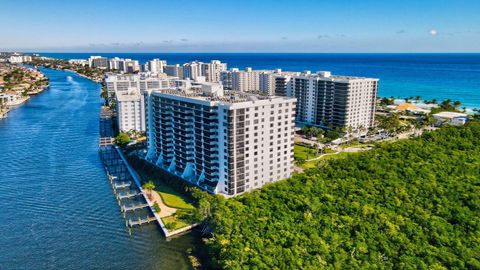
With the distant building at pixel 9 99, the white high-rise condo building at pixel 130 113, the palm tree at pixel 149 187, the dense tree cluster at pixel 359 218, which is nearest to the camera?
the dense tree cluster at pixel 359 218

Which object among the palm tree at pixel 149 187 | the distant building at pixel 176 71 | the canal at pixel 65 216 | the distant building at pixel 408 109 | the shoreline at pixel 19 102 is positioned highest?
the distant building at pixel 176 71

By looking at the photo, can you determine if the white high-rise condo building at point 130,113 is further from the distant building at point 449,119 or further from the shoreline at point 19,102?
the distant building at point 449,119

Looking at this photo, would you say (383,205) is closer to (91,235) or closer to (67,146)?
(91,235)

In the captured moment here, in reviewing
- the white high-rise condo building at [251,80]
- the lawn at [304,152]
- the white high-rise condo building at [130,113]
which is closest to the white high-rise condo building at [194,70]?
the white high-rise condo building at [251,80]

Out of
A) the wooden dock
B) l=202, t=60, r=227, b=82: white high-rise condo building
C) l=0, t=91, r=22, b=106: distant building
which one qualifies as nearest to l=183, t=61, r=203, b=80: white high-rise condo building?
l=202, t=60, r=227, b=82: white high-rise condo building

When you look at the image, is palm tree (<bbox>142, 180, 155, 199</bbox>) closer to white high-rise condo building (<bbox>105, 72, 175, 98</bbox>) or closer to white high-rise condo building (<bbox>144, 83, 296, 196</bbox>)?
white high-rise condo building (<bbox>144, 83, 296, 196</bbox>)

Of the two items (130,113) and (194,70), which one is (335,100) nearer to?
(130,113)
